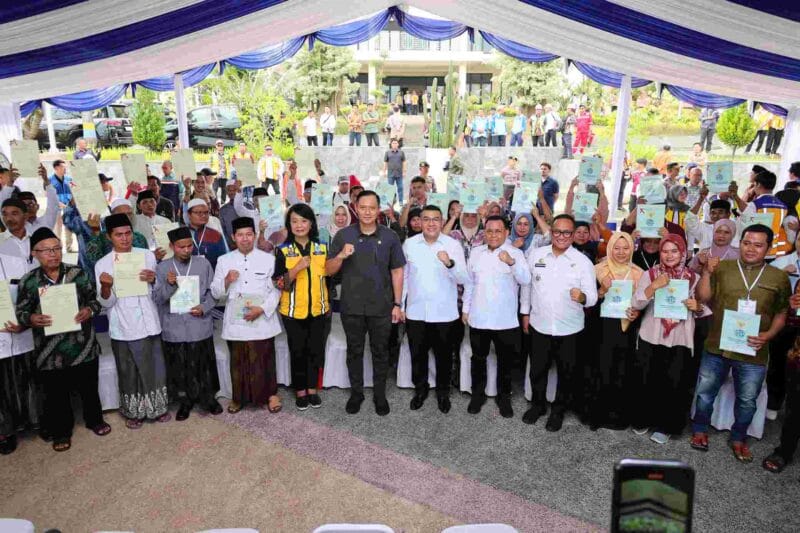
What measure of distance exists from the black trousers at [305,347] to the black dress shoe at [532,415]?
5.25 ft

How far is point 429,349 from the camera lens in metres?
4.43

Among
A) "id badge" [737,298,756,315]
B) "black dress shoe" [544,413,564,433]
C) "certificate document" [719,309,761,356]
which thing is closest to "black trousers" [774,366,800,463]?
"certificate document" [719,309,761,356]

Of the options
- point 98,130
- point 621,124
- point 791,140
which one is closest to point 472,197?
point 621,124

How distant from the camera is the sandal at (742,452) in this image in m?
3.66

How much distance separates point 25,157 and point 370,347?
3.71 m

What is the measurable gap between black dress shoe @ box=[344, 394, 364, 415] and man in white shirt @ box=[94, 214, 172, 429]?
4.34ft

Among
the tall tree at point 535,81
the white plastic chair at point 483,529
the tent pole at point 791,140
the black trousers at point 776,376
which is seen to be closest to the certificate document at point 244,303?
the white plastic chair at point 483,529

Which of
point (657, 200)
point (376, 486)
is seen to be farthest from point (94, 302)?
point (657, 200)

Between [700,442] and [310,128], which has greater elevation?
[310,128]

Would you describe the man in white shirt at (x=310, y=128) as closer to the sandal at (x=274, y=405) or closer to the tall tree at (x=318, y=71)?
the tall tree at (x=318, y=71)

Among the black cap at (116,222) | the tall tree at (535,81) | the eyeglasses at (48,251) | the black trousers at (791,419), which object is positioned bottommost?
the black trousers at (791,419)

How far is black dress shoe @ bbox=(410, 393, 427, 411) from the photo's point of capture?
4344mm

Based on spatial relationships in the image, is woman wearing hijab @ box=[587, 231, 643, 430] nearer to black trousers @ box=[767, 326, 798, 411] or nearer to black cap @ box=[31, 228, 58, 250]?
black trousers @ box=[767, 326, 798, 411]

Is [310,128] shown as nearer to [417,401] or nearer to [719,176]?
Result: [719,176]
